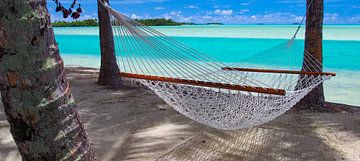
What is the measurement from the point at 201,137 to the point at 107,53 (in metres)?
2.12

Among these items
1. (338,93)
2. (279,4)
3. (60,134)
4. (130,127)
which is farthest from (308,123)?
(279,4)

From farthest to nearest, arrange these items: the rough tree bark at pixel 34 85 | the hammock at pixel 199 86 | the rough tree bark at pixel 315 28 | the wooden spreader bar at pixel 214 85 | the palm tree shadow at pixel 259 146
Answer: the rough tree bark at pixel 315 28
the palm tree shadow at pixel 259 146
the hammock at pixel 199 86
the wooden spreader bar at pixel 214 85
the rough tree bark at pixel 34 85

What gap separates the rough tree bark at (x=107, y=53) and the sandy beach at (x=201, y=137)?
922 mm

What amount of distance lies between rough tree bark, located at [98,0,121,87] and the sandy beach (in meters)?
0.92

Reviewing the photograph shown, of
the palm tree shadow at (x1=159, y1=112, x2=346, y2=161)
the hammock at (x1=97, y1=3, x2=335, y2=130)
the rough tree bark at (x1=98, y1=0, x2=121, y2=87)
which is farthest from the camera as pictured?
the rough tree bark at (x1=98, y1=0, x2=121, y2=87)

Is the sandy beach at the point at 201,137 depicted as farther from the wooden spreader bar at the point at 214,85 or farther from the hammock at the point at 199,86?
the wooden spreader bar at the point at 214,85

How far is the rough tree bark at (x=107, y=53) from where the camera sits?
421cm

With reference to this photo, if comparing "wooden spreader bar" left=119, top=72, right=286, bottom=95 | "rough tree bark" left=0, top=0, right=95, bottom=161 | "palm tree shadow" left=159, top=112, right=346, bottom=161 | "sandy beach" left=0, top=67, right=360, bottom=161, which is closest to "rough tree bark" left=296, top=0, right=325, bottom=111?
"sandy beach" left=0, top=67, right=360, bottom=161

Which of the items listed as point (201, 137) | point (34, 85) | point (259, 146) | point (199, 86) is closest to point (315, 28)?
point (259, 146)

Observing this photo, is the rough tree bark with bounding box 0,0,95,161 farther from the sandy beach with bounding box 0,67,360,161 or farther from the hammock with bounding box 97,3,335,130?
the sandy beach with bounding box 0,67,360,161

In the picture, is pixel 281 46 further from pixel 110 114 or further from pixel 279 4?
pixel 279 4

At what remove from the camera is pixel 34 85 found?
70cm

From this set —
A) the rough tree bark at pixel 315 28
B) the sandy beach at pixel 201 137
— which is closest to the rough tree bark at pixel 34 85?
the sandy beach at pixel 201 137

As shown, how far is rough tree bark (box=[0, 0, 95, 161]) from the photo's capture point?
0.69 m
